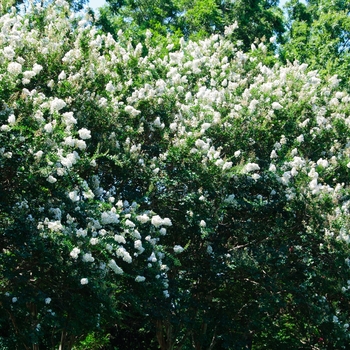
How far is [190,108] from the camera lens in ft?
26.1

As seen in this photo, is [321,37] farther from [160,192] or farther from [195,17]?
[160,192]

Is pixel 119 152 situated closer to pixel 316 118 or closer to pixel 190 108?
pixel 190 108

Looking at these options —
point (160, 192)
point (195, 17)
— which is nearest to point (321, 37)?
point (195, 17)

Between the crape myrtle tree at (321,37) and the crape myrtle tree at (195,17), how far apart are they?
2.64ft

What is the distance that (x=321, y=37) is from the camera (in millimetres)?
20078

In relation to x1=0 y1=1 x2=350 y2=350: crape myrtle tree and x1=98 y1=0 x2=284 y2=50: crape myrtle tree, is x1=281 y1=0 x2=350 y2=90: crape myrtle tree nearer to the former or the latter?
x1=98 y1=0 x2=284 y2=50: crape myrtle tree

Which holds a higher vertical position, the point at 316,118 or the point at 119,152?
the point at 316,118

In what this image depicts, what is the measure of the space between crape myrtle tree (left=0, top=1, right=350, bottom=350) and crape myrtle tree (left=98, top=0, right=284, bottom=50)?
11.3m

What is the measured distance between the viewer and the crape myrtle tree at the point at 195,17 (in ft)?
65.4

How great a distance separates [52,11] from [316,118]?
Result: 4246mm

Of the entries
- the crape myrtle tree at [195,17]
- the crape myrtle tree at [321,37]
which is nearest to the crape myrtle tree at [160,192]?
the crape myrtle tree at [321,37]

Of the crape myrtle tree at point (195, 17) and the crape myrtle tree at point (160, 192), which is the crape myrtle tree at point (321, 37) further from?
the crape myrtle tree at point (160, 192)

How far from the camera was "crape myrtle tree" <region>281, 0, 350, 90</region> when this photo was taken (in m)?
19.2

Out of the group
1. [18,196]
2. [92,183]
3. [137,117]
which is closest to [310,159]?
[137,117]
